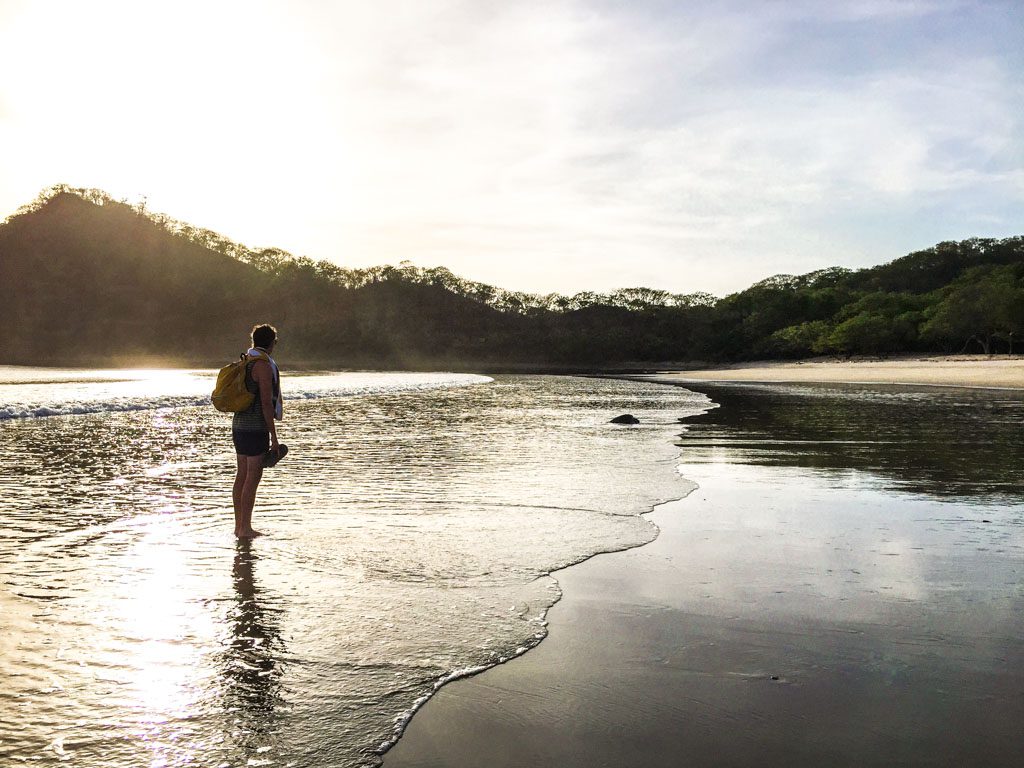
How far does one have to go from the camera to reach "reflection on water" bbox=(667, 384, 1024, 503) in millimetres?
9328

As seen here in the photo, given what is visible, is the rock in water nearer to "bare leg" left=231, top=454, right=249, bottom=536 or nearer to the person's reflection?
"bare leg" left=231, top=454, right=249, bottom=536

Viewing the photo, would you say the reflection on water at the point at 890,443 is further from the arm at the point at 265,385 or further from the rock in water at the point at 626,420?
the arm at the point at 265,385

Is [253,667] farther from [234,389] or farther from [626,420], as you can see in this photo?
[626,420]

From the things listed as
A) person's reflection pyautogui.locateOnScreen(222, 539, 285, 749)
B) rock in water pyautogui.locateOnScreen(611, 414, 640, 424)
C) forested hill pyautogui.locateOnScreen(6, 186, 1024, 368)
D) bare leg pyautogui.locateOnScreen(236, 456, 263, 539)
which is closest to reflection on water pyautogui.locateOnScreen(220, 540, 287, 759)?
person's reflection pyautogui.locateOnScreen(222, 539, 285, 749)

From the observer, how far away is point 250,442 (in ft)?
21.6

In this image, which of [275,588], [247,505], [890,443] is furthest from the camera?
[890,443]

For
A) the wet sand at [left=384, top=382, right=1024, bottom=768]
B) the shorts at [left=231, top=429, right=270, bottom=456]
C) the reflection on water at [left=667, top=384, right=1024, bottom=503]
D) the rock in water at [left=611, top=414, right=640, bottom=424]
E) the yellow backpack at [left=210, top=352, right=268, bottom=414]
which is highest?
the yellow backpack at [left=210, top=352, right=268, bottom=414]

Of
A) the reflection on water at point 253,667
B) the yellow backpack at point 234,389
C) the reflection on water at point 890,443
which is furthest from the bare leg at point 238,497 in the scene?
the reflection on water at point 890,443

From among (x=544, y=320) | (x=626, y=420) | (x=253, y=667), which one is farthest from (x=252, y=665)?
(x=544, y=320)

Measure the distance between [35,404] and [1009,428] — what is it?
26.7 meters

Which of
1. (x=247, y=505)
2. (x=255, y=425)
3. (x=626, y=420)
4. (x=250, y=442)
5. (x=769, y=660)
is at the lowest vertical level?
(x=769, y=660)

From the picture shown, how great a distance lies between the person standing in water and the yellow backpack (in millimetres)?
45

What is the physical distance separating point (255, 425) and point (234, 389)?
0.38 meters

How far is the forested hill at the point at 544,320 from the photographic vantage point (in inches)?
3666
